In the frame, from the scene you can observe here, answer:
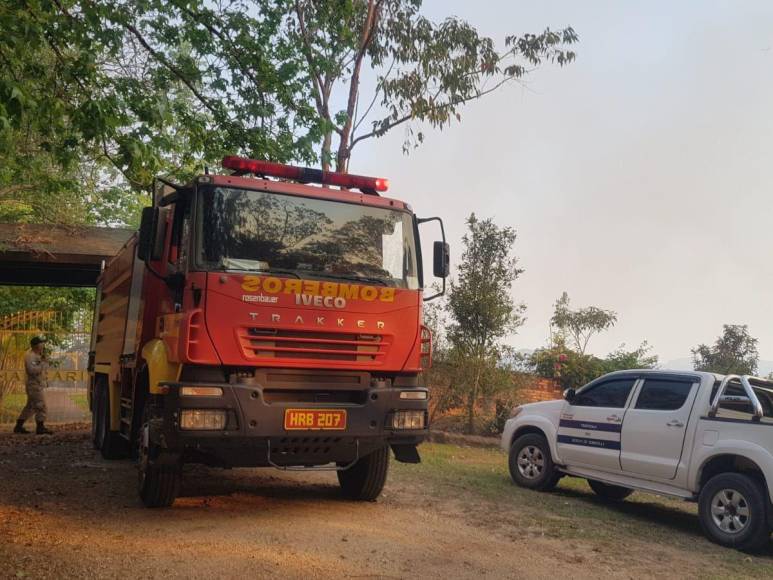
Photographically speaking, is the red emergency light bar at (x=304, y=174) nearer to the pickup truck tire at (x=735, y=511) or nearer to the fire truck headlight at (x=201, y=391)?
the fire truck headlight at (x=201, y=391)

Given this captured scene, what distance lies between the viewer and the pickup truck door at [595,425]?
8242 mm

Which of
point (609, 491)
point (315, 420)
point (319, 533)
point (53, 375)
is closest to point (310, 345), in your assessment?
point (315, 420)

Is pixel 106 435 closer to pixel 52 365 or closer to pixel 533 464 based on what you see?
pixel 533 464

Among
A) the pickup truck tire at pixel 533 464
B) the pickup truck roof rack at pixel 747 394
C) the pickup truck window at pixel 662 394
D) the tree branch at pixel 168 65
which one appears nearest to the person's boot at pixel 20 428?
the tree branch at pixel 168 65

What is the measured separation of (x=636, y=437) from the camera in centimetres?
795

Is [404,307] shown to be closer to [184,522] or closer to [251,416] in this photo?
[251,416]

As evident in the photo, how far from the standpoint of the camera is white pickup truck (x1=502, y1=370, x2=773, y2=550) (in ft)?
22.3

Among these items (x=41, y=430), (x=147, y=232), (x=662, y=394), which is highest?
(x=147, y=232)

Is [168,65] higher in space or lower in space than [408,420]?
higher

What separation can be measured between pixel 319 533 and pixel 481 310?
8359 mm

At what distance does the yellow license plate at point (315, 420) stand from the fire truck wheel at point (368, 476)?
1122 mm

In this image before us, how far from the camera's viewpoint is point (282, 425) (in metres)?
6.30

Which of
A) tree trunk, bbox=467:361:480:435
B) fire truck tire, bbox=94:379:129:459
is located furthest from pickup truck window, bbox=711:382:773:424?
fire truck tire, bbox=94:379:129:459

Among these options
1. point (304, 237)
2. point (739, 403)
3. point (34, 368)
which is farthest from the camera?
point (34, 368)
